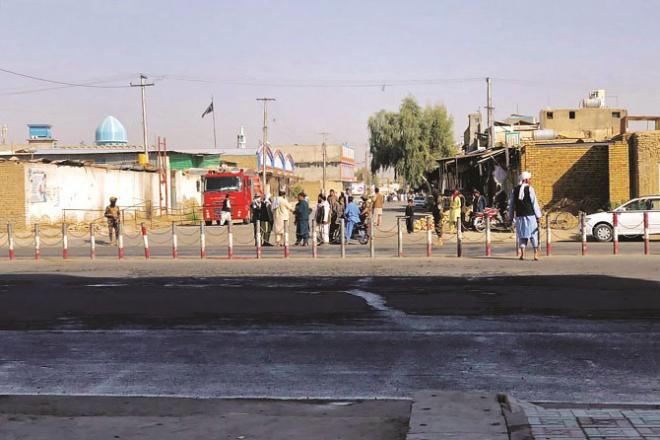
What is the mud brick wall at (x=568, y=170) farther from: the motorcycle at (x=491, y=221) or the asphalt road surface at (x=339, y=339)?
the asphalt road surface at (x=339, y=339)

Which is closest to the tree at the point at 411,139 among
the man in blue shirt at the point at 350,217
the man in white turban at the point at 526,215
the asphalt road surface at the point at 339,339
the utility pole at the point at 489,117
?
the utility pole at the point at 489,117

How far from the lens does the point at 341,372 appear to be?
7.09m

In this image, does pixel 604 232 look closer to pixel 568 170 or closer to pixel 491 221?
pixel 491 221

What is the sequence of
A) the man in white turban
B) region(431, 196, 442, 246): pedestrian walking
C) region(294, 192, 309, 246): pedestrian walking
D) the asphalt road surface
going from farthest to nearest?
region(294, 192, 309, 246): pedestrian walking < region(431, 196, 442, 246): pedestrian walking < the man in white turban < the asphalt road surface

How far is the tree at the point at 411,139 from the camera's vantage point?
78125mm

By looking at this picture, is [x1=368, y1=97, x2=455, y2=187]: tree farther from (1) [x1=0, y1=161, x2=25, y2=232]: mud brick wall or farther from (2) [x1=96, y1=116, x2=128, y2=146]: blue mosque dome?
(1) [x1=0, y1=161, x2=25, y2=232]: mud brick wall

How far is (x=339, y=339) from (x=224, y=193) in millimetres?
37074

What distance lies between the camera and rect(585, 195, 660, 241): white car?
24.1 m

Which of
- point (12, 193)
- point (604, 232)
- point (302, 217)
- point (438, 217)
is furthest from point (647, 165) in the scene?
point (12, 193)

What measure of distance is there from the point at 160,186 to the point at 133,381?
145ft

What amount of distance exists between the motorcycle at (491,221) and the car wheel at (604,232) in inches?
213

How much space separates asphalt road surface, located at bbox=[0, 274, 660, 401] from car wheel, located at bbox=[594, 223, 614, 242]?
12.2m

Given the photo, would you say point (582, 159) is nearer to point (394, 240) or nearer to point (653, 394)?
point (394, 240)

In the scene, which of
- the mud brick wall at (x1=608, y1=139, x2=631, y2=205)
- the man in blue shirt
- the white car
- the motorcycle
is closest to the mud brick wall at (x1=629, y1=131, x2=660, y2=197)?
the mud brick wall at (x1=608, y1=139, x2=631, y2=205)
